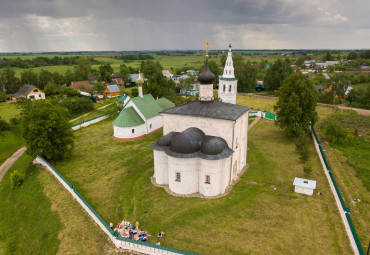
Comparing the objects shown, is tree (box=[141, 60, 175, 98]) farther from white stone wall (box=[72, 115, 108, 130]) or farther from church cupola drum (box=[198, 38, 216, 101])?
church cupola drum (box=[198, 38, 216, 101])

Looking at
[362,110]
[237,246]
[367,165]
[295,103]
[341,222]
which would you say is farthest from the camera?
[362,110]

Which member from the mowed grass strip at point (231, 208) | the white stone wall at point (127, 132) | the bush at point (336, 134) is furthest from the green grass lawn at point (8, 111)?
the bush at point (336, 134)

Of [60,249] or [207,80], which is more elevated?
[207,80]

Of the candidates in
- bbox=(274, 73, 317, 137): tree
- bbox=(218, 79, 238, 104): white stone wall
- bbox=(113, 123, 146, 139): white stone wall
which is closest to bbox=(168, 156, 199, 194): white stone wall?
bbox=(113, 123, 146, 139): white stone wall

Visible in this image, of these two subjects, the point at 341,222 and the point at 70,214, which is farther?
the point at 70,214

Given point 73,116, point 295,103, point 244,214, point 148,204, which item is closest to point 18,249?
point 148,204

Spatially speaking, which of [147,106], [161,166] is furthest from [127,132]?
[161,166]

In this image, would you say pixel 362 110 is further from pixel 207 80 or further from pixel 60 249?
pixel 60 249

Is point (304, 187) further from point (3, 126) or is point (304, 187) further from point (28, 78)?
point (28, 78)
